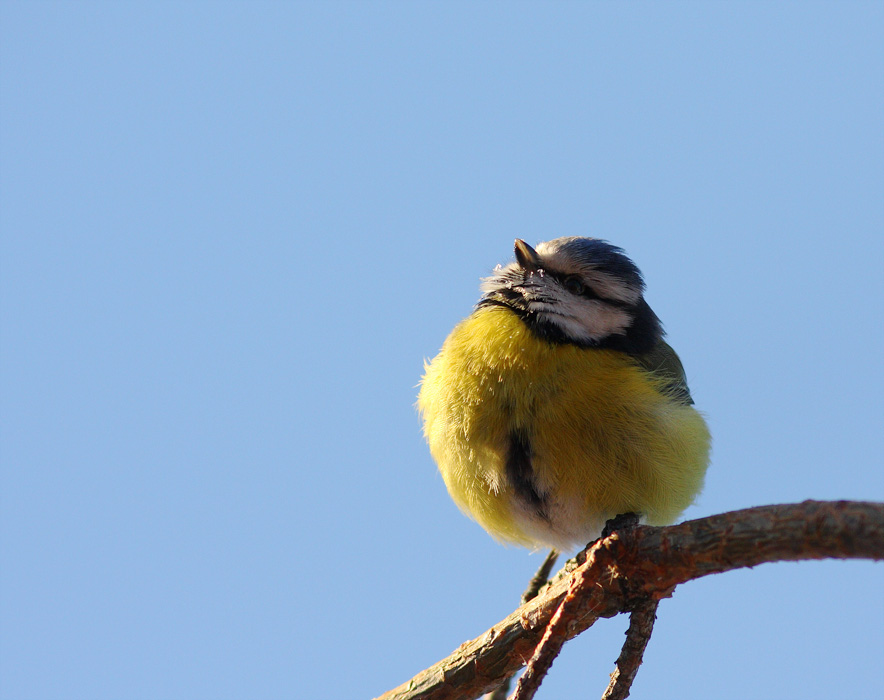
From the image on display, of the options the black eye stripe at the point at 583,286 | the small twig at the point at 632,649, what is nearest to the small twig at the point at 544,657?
the small twig at the point at 632,649

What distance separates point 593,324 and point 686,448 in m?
0.85

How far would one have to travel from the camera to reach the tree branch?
8.54ft

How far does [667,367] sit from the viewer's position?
4867mm

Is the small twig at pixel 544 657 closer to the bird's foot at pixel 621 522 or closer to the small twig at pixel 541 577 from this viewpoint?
the bird's foot at pixel 621 522

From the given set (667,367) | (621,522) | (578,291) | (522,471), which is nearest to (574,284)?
(578,291)

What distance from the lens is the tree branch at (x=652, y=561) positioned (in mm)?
2602

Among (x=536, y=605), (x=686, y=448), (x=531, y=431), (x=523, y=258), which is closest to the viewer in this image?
(x=536, y=605)

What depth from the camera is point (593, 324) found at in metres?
4.68

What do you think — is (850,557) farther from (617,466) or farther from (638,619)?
(617,466)

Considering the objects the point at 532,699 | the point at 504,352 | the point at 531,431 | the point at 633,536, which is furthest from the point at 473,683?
the point at 504,352

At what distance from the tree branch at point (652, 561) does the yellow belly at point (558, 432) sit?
77cm

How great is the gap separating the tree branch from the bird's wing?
1505 millimetres

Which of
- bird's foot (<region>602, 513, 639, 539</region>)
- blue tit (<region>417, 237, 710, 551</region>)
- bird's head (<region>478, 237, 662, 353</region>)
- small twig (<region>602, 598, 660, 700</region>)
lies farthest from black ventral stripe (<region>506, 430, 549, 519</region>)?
small twig (<region>602, 598, 660, 700</region>)

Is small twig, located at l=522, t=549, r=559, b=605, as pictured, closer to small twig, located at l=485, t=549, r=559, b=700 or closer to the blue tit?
small twig, located at l=485, t=549, r=559, b=700
